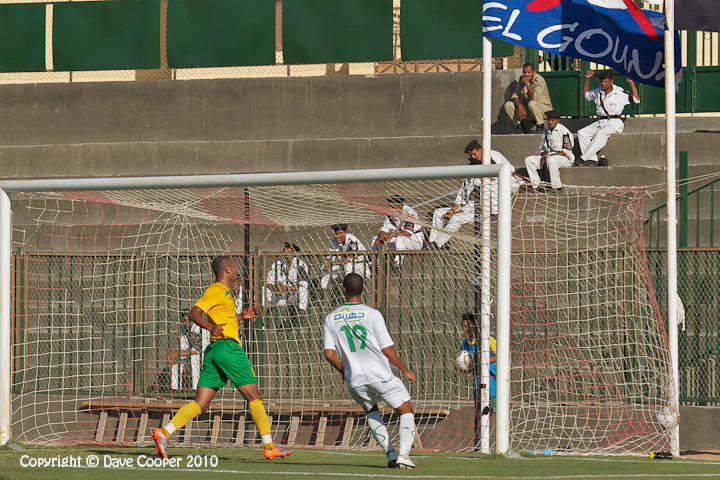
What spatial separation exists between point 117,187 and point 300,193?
1788 mm

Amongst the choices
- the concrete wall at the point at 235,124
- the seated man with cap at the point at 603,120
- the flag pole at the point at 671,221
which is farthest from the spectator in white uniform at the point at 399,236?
the seated man with cap at the point at 603,120

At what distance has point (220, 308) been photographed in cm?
894

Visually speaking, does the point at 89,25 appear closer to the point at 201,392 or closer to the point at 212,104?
the point at 212,104

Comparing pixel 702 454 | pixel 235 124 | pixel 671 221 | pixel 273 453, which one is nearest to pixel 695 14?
pixel 671 221

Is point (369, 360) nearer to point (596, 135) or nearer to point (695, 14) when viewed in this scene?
point (695, 14)

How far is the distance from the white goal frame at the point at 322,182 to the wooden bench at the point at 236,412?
2067mm

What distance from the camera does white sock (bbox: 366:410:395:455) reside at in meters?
8.29

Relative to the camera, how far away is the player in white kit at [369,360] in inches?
325

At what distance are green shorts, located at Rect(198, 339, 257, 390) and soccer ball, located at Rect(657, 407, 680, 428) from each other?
3.72 m

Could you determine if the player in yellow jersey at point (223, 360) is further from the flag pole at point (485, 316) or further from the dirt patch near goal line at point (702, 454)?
the dirt patch near goal line at point (702, 454)

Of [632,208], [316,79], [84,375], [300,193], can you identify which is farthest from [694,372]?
[316,79]

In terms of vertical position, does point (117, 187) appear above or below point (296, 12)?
below

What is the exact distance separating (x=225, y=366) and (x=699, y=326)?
5.40 meters

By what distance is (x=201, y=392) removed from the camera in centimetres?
890
